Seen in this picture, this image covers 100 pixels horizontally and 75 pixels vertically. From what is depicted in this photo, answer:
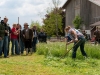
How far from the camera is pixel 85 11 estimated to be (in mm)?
46719

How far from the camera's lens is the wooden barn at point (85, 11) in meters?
44.3

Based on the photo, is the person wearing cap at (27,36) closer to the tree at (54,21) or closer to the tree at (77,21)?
the tree at (77,21)

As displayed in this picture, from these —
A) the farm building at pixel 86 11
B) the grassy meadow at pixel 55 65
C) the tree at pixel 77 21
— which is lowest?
the grassy meadow at pixel 55 65

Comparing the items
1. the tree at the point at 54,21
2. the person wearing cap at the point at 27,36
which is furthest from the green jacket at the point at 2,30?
the tree at the point at 54,21

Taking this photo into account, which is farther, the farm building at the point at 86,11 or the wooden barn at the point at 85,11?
the wooden barn at the point at 85,11

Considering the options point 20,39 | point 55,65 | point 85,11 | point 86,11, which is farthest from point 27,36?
point 85,11

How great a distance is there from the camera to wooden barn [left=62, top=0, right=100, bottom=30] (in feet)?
145

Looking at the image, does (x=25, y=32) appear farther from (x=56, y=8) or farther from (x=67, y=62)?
(x=56, y=8)

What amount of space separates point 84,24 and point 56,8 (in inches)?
414

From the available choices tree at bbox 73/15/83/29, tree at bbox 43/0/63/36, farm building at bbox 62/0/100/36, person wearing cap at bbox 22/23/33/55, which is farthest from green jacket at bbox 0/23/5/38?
tree at bbox 43/0/63/36

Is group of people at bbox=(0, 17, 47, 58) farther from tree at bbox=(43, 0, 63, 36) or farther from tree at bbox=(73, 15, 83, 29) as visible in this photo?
tree at bbox=(43, 0, 63, 36)

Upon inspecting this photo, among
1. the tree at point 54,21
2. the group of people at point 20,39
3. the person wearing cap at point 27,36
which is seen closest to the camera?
the group of people at point 20,39

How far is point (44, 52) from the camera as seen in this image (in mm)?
15242

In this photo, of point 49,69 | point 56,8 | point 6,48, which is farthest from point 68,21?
point 49,69
